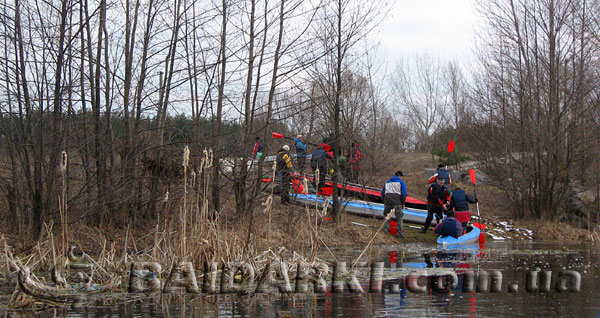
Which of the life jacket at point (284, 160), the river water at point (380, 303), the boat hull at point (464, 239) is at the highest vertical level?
the life jacket at point (284, 160)

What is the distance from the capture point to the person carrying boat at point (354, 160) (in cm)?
1830

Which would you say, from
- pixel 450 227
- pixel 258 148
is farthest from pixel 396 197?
pixel 258 148

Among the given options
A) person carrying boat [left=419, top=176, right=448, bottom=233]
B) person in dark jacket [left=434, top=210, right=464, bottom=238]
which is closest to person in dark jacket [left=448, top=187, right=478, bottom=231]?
person carrying boat [left=419, top=176, right=448, bottom=233]

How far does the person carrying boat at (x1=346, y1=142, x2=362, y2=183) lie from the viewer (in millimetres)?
18295

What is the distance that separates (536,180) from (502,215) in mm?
1881

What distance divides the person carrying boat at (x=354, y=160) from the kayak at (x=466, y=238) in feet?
9.21

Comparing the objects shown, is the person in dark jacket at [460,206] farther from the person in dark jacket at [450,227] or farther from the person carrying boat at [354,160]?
the person carrying boat at [354,160]

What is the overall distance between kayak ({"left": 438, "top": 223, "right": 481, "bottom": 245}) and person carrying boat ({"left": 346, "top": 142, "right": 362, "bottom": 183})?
9.21 ft

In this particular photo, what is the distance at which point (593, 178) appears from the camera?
25172mm

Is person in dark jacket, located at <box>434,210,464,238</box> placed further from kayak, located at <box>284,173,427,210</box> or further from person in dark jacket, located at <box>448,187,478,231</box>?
kayak, located at <box>284,173,427,210</box>

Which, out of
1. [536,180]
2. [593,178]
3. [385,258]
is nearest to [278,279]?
[385,258]

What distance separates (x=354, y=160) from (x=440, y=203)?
2.76 m

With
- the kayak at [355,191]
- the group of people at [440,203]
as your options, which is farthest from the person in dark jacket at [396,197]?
the kayak at [355,191]

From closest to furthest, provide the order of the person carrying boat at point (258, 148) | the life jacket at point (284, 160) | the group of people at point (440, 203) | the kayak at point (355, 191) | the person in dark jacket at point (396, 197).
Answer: the person carrying boat at point (258, 148), the life jacket at point (284, 160), the group of people at point (440, 203), the person in dark jacket at point (396, 197), the kayak at point (355, 191)
